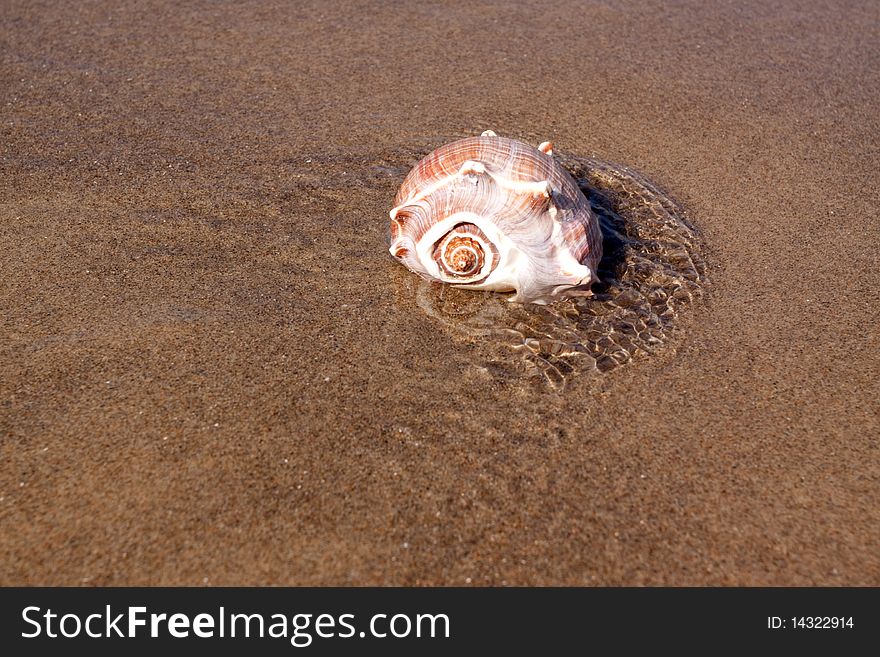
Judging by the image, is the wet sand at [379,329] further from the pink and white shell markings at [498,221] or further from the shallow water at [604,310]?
the pink and white shell markings at [498,221]

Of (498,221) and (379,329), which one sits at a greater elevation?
(498,221)

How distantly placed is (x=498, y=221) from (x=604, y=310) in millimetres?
752

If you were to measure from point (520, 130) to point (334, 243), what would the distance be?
178 cm

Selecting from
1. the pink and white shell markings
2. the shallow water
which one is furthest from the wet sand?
the pink and white shell markings

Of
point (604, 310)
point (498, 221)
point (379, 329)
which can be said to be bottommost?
point (379, 329)

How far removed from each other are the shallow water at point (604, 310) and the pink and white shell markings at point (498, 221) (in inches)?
5.5

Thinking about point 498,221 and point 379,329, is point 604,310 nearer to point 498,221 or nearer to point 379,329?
point 498,221

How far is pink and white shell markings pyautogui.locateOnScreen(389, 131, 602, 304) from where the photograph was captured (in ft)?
11.8

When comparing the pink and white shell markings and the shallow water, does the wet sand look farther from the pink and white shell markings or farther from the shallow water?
the pink and white shell markings

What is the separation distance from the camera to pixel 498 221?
359 centimetres

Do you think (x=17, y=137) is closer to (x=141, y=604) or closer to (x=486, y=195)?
(x=486, y=195)

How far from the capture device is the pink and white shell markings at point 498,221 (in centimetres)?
359

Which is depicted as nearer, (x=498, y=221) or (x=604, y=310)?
(x=498, y=221)

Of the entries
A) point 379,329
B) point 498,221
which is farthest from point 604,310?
point 379,329
